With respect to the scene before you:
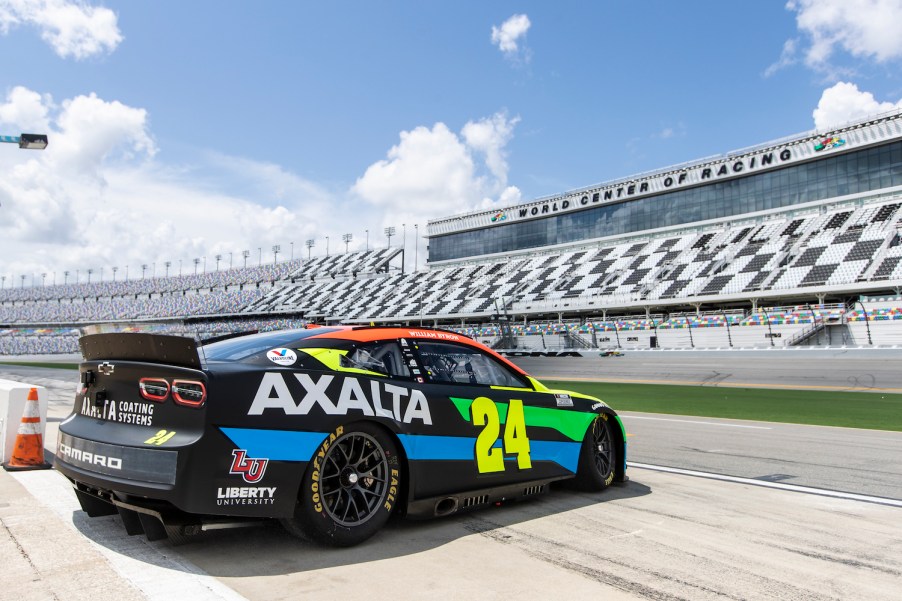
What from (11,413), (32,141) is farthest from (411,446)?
(32,141)

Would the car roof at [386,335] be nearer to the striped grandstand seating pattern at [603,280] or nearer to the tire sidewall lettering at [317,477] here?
the tire sidewall lettering at [317,477]

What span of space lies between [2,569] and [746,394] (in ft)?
63.4

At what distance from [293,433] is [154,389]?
2.52 feet

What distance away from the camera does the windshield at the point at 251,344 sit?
3.64 m

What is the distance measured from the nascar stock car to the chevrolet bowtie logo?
0.05 feet

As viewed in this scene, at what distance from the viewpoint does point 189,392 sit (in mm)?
3166

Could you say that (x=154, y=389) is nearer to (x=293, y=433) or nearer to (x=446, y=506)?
(x=293, y=433)

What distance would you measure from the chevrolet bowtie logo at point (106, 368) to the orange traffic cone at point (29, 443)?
9.43 ft

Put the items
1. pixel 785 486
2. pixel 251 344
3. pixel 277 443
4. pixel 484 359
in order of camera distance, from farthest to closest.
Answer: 1. pixel 785 486
2. pixel 484 359
3. pixel 251 344
4. pixel 277 443

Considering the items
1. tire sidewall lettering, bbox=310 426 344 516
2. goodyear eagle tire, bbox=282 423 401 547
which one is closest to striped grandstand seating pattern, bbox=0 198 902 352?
goodyear eagle tire, bbox=282 423 401 547

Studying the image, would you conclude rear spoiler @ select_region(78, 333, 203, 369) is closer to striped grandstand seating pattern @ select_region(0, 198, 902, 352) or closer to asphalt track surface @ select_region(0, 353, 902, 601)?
asphalt track surface @ select_region(0, 353, 902, 601)

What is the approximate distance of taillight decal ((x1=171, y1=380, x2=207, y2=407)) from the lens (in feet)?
10.3

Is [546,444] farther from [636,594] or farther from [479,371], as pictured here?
[636,594]

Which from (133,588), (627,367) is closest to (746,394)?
(627,367)
